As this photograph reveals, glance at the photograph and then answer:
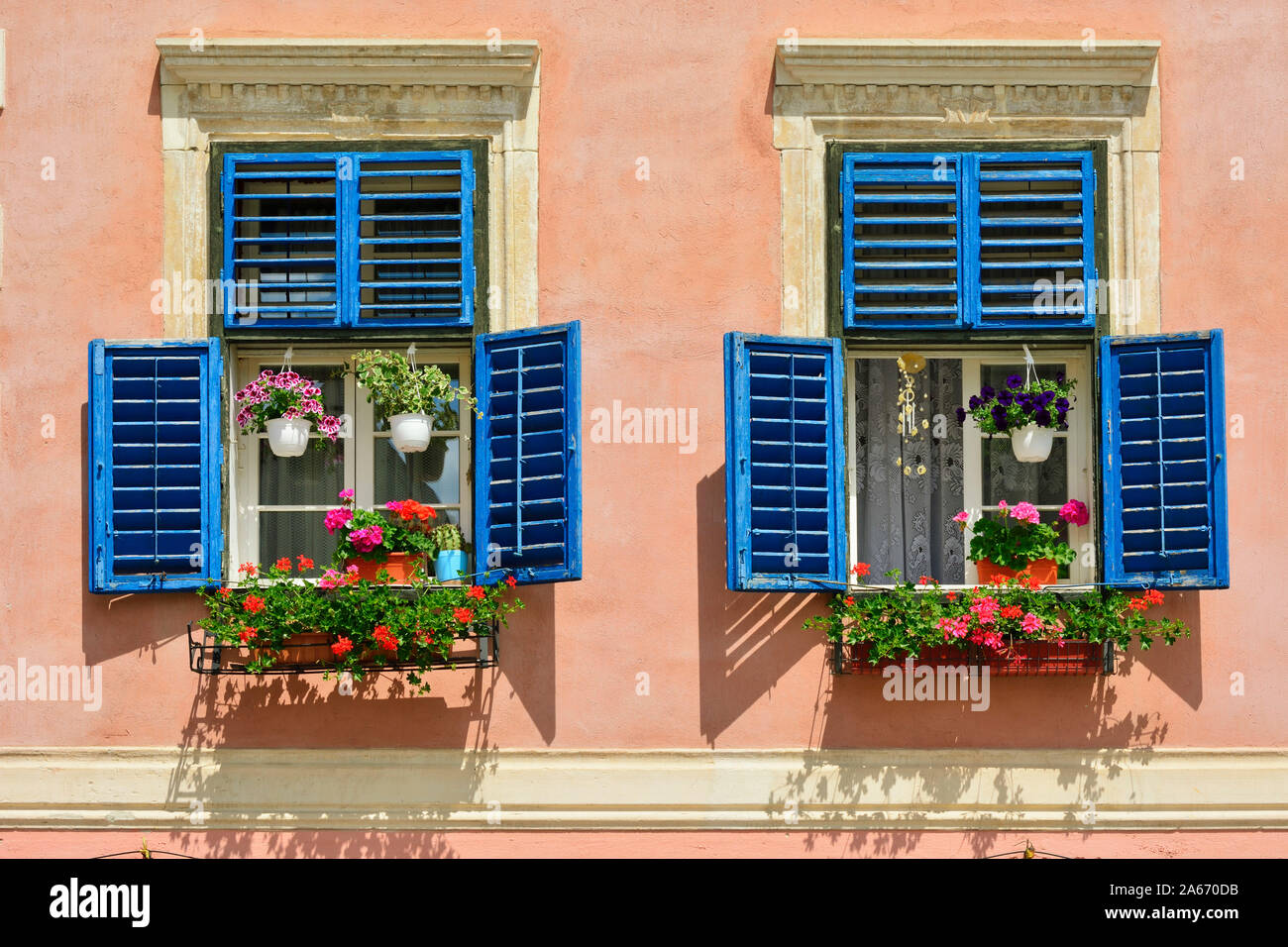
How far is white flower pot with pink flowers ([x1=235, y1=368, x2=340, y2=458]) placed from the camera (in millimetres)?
8523

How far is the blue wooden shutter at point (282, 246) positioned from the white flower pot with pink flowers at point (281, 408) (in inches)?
11.9

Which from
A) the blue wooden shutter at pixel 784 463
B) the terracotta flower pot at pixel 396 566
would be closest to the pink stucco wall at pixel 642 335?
the blue wooden shutter at pixel 784 463

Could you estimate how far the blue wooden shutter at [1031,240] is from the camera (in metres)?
8.62

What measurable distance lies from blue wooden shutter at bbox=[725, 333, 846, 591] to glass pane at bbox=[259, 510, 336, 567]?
2141mm

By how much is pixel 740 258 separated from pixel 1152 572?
2571mm

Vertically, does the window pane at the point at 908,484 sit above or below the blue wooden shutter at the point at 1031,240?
below

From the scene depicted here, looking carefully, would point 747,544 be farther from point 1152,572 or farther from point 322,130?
point 322,130

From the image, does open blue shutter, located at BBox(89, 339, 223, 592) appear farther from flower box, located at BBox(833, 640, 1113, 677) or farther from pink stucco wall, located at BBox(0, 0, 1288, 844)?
flower box, located at BBox(833, 640, 1113, 677)

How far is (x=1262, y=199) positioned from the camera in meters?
8.66

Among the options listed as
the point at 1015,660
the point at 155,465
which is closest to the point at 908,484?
the point at 1015,660

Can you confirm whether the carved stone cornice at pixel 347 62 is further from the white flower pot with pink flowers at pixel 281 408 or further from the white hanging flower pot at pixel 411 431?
the white hanging flower pot at pixel 411 431

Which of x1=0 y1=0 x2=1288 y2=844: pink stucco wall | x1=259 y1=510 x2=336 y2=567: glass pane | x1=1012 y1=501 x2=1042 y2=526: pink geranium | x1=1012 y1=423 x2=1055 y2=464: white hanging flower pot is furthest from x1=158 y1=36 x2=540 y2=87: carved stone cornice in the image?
x1=1012 y1=501 x2=1042 y2=526: pink geranium

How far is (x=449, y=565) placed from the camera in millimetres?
8492
